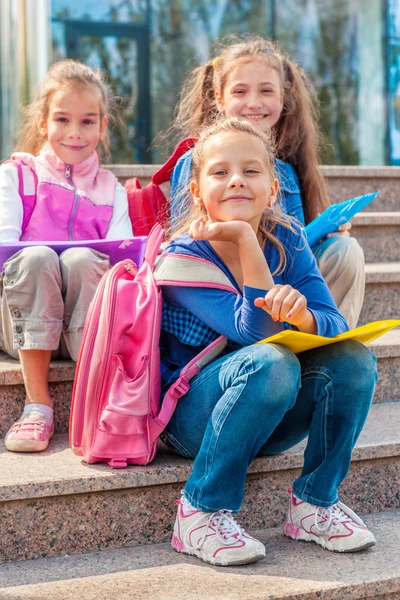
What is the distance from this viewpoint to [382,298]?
9.14 feet

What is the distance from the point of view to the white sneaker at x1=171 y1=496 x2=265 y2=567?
5.51 ft

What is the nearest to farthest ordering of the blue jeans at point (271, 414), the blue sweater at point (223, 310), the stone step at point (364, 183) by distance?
the blue jeans at point (271, 414)
the blue sweater at point (223, 310)
the stone step at point (364, 183)

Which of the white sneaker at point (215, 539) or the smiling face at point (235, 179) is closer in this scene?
the white sneaker at point (215, 539)

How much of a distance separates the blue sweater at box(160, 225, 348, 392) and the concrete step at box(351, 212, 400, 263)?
1.25 meters

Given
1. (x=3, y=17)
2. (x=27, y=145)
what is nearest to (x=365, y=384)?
(x=27, y=145)

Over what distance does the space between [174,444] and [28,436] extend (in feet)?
1.15

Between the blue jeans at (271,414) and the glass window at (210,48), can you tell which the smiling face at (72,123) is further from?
the glass window at (210,48)

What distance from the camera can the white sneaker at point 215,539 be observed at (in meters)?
1.68

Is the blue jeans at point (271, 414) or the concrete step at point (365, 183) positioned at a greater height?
the concrete step at point (365, 183)

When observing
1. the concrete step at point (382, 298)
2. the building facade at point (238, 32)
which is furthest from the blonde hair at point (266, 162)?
the building facade at point (238, 32)

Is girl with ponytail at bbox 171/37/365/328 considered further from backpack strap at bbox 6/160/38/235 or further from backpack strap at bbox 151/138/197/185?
backpack strap at bbox 6/160/38/235

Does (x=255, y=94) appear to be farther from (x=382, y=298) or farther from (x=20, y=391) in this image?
(x=20, y=391)

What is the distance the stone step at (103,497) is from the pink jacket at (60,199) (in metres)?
0.67

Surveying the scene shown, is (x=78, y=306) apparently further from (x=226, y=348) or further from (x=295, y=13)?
(x=295, y=13)
